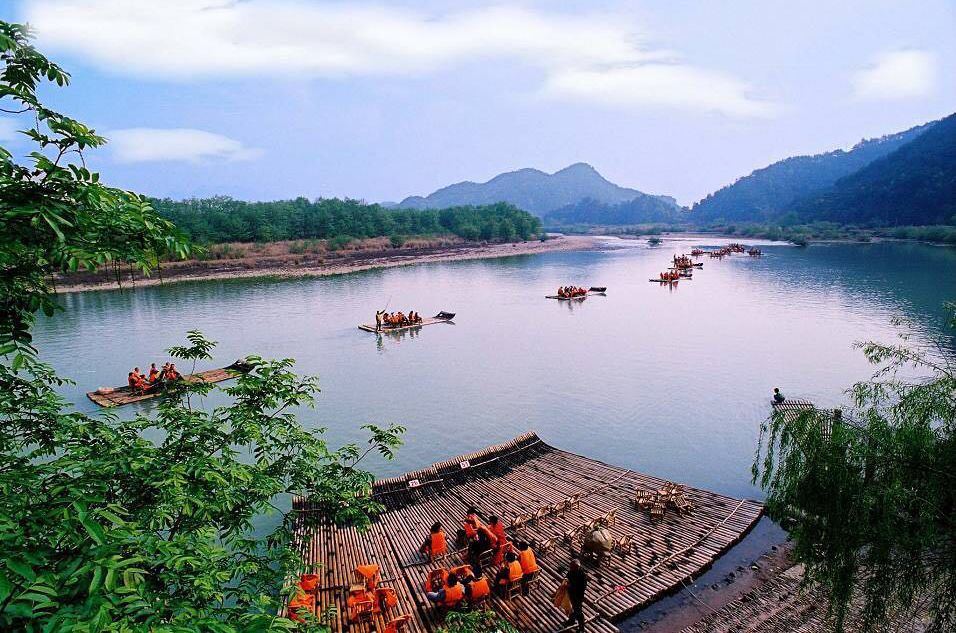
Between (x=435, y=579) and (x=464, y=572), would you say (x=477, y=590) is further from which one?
(x=435, y=579)

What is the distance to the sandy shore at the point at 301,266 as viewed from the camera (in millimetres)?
65312

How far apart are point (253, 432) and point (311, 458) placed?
110 centimetres

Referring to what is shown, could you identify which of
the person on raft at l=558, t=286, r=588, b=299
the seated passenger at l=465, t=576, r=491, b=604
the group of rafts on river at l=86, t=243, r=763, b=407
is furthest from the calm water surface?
the seated passenger at l=465, t=576, r=491, b=604

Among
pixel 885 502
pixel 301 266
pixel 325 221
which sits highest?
pixel 325 221

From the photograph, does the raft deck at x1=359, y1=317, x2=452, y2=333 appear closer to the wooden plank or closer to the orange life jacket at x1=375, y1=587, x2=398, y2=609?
the wooden plank

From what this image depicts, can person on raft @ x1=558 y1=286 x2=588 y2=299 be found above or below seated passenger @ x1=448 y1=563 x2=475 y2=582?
above

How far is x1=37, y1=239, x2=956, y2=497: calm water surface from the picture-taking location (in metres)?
23.8

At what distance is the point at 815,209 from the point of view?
6649 inches

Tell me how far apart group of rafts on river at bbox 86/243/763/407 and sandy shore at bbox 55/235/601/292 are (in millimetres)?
20089

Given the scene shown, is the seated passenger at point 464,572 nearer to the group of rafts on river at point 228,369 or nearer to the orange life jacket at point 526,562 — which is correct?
the orange life jacket at point 526,562

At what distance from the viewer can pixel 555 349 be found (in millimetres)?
37500

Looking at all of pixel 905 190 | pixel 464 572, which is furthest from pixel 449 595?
pixel 905 190

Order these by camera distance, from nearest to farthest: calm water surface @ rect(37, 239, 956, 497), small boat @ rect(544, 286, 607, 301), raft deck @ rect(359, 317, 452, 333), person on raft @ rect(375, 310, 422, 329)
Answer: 1. calm water surface @ rect(37, 239, 956, 497)
2. raft deck @ rect(359, 317, 452, 333)
3. person on raft @ rect(375, 310, 422, 329)
4. small boat @ rect(544, 286, 607, 301)

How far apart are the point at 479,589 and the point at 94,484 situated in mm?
7981
